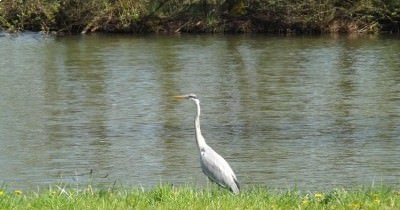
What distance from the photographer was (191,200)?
321 inches

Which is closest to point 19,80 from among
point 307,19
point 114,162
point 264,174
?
point 114,162

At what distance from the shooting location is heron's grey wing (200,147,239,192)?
9789 mm

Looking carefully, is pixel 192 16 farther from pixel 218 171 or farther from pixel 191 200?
pixel 191 200

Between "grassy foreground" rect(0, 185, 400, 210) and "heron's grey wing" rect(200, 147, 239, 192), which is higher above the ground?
"grassy foreground" rect(0, 185, 400, 210)

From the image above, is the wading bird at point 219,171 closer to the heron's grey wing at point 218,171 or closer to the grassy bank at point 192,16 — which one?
the heron's grey wing at point 218,171

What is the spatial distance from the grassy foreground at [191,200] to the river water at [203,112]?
2.29m

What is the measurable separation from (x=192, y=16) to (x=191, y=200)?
31958 mm

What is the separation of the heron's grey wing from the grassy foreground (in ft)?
3.14

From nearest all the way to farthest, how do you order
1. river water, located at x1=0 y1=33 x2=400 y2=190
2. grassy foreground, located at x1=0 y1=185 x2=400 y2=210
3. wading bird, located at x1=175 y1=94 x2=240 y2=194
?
1. grassy foreground, located at x1=0 y1=185 x2=400 y2=210
2. wading bird, located at x1=175 y1=94 x2=240 y2=194
3. river water, located at x1=0 y1=33 x2=400 y2=190

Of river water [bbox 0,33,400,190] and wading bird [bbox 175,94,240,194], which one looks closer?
wading bird [bbox 175,94,240,194]

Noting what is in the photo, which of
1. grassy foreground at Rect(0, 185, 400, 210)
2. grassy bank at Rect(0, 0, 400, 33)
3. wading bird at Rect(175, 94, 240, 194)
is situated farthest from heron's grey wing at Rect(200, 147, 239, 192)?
grassy bank at Rect(0, 0, 400, 33)

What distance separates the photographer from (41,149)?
51.9 feet

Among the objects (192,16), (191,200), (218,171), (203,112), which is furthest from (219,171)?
(192,16)

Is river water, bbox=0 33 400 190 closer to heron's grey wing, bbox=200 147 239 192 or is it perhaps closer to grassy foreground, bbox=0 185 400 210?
heron's grey wing, bbox=200 147 239 192
